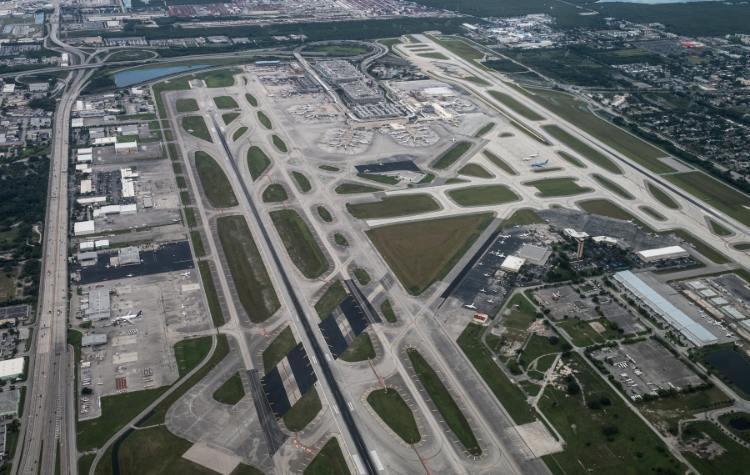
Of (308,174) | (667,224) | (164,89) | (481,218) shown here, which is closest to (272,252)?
(308,174)

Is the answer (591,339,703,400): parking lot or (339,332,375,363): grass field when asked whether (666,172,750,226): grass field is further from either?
(339,332,375,363): grass field

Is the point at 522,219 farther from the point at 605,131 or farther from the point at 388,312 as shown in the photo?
the point at 605,131

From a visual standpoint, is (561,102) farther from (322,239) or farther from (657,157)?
(322,239)

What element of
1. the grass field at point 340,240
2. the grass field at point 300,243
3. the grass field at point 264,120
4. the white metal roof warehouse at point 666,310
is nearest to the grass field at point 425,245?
the grass field at point 340,240

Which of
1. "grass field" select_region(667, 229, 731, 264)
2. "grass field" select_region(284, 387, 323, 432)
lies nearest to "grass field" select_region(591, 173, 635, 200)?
"grass field" select_region(667, 229, 731, 264)

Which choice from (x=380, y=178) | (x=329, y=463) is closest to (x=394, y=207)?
(x=380, y=178)

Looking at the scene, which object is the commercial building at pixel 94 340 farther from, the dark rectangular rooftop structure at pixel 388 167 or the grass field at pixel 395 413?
the dark rectangular rooftop structure at pixel 388 167

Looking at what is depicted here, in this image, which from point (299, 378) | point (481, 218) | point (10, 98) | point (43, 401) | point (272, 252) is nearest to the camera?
point (43, 401)

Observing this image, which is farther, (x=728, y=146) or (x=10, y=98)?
(x=10, y=98)
